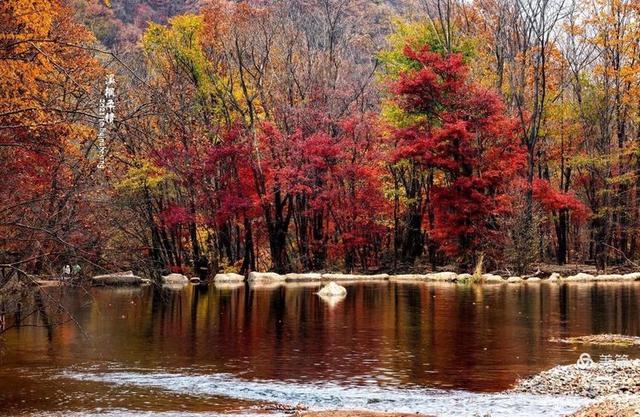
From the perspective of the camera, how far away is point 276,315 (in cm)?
2242

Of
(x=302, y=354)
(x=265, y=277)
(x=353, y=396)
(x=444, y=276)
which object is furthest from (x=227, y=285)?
(x=353, y=396)

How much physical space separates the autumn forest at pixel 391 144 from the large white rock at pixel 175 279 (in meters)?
1.20

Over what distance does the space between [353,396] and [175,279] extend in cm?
2695

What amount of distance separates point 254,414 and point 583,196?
130 feet

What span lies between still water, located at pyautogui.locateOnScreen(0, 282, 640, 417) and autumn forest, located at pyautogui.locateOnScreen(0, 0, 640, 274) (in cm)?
1207

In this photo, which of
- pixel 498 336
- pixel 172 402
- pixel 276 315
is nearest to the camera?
pixel 172 402

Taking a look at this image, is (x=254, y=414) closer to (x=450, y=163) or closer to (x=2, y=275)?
(x=2, y=275)

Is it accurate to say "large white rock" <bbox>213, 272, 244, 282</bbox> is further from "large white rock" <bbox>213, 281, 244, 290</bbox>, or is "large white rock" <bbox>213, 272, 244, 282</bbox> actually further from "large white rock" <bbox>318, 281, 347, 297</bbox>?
"large white rock" <bbox>318, 281, 347, 297</bbox>

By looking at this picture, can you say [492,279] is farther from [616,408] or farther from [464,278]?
A: [616,408]

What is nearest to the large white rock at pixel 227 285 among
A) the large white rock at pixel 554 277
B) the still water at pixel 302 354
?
the still water at pixel 302 354

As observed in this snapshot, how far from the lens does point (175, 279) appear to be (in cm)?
3772

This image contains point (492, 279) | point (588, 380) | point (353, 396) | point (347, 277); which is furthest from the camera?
point (347, 277)

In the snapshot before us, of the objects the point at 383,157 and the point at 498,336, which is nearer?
the point at 498,336

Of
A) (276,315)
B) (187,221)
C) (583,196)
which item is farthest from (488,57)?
(276,315)
